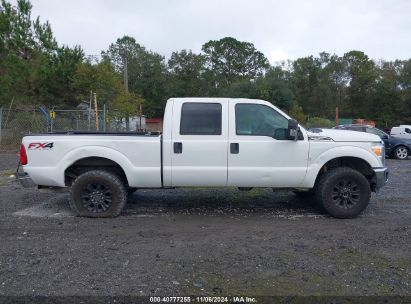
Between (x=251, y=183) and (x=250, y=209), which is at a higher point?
(x=251, y=183)

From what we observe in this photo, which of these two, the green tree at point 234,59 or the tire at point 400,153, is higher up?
the green tree at point 234,59

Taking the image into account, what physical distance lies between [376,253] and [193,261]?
220 cm

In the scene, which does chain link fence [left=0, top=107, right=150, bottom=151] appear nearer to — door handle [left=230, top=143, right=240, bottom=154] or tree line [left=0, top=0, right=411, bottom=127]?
tree line [left=0, top=0, right=411, bottom=127]

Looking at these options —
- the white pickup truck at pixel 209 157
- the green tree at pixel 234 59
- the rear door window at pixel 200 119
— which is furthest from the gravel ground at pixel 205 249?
the green tree at pixel 234 59

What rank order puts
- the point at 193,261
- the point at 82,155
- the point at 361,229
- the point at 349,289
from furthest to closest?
the point at 82,155 < the point at 361,229 < the point at 193,261 < the point at 349,289

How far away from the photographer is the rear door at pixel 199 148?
6.74 meters

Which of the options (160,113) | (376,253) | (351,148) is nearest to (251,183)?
(351,148)

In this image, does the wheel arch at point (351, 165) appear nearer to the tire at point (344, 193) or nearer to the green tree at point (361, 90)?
the tire at point (344, 193)

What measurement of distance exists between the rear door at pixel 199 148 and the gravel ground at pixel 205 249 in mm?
680

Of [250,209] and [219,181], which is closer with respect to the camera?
[219,181]

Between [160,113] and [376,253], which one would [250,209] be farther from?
[160,113]

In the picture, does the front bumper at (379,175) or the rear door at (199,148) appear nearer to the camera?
the rear door at (199,148)

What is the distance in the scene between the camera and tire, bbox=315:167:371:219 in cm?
688

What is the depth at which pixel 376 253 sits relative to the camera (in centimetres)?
517
